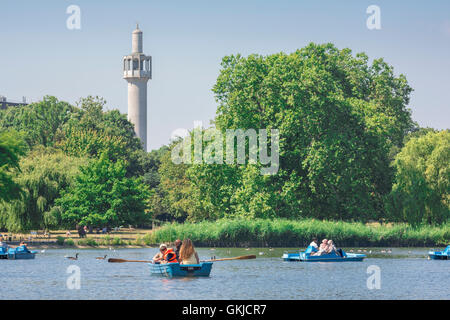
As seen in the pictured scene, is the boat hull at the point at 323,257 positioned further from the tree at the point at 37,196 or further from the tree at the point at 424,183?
the tree at the point at 37,196

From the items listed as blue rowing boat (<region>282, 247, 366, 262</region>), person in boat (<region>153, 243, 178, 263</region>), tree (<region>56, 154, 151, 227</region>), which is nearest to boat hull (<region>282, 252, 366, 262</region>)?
blue rowing boat (<region>282, 247, 366, 262</region>)

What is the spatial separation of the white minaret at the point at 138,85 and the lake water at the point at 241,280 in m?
91.7

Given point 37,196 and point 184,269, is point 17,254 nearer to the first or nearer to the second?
point 37,196

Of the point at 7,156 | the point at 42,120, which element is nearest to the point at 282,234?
the point at 7,156

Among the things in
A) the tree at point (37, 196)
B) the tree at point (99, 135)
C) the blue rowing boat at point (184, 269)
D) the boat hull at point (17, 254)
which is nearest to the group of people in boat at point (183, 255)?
the blue rowing boat at point (184, 269)

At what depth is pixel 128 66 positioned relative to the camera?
151 m

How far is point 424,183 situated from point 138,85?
82.9 metres

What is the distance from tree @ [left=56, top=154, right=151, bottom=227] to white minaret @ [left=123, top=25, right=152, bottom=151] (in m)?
71.6

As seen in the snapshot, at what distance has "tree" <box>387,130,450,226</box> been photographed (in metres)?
75.4

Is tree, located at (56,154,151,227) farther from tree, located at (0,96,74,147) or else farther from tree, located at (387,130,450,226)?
tree, located at (0,96,74,147)

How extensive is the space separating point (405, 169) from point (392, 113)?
1213cm

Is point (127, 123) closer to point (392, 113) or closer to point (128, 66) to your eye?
point (128, 66)

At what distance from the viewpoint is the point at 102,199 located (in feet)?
240
